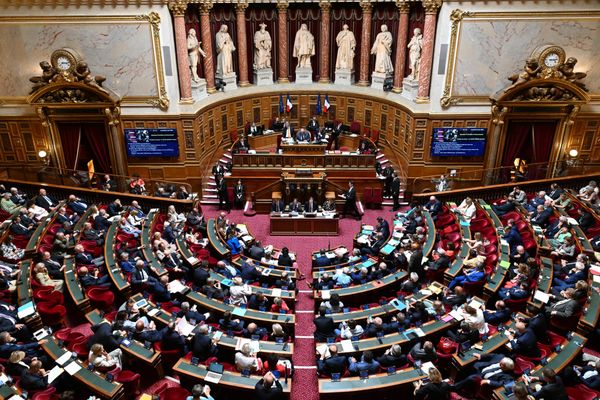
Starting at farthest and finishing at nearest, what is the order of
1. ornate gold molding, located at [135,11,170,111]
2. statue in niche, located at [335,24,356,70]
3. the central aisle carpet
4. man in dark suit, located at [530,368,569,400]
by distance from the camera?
1. statue in niche, located at [335,24,356,70]
2. ornate gold molding, located at [135,11,170,111]
3. the central aisle carpet
4. man in dark suit, located at [530,368,569,400]

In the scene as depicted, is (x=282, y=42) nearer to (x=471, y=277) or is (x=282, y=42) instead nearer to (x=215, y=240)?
(x=215, y=240)

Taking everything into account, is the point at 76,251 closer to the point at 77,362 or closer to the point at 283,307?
the point at 77,362

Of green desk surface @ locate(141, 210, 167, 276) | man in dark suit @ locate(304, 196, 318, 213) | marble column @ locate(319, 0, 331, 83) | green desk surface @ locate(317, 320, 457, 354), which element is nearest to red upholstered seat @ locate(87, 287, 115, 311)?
green desk surface @ locate(141, 210, 167, 276)

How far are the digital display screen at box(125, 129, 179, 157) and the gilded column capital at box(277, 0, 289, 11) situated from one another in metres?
7.65

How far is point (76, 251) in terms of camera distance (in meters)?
12.1

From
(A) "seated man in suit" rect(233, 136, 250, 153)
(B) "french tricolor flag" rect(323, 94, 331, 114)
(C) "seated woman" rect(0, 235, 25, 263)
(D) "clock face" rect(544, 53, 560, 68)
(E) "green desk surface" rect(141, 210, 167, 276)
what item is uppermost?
(D) "clock face" rect(544, 53, 560, 68)

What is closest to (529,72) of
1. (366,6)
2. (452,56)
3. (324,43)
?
(452,56)

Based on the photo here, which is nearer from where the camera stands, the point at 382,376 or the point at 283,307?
the point at 382,376

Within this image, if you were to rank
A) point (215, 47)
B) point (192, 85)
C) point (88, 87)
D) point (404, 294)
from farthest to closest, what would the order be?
1. point (215, 47)
2. point (192, 85)
3. point (88, 87)
4. point (404, 294)

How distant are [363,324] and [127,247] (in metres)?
6.87

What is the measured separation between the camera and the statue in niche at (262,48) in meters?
21.6

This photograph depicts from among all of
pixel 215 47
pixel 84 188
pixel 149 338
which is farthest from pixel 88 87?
pixel 149 338

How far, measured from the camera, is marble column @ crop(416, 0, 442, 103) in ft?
55.7

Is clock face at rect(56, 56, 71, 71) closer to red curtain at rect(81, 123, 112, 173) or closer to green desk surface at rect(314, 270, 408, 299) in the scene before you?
red curtain at rect(81, 123, 112, 173)
